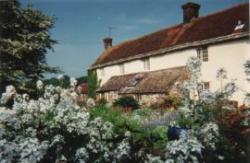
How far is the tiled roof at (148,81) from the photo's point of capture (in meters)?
→ 23.4

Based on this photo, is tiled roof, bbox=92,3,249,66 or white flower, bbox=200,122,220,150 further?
tiled roof, bbox=92,3,249,66

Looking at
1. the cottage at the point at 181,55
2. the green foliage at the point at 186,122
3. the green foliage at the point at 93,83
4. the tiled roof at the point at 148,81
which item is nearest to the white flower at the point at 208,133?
the green foliage at the point at 186,122

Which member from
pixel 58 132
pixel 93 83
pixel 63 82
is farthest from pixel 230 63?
pixel 93 83

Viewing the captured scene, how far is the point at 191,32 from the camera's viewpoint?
82.5 feet

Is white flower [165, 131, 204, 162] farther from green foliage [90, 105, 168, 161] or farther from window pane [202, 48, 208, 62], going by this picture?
window pane [202, 48, 208, 62]

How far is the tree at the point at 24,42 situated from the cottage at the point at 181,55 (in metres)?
7.62

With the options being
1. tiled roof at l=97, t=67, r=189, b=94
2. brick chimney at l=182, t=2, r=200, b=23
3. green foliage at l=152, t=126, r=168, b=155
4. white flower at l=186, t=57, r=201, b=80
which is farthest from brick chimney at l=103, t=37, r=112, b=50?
white flower at l=186, t=57, r=201, b=80

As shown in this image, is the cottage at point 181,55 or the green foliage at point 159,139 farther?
the cottage at point 181,55

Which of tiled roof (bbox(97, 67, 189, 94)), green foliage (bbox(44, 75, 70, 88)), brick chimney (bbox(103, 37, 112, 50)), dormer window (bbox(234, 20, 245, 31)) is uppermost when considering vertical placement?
brick chimney (bbox(103, 37, 112, 50))

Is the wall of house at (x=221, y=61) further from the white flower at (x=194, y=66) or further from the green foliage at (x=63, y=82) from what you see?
the white flower at (x=194, y=66)

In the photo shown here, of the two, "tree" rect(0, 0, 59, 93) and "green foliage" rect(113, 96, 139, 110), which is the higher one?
"tree" rect(0, 0, 59, 93)

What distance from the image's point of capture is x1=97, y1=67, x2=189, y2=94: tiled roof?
23406 mm

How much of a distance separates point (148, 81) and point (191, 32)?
461 cm

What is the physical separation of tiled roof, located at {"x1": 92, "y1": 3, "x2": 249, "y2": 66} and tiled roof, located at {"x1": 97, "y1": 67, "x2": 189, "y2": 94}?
1881 mm
